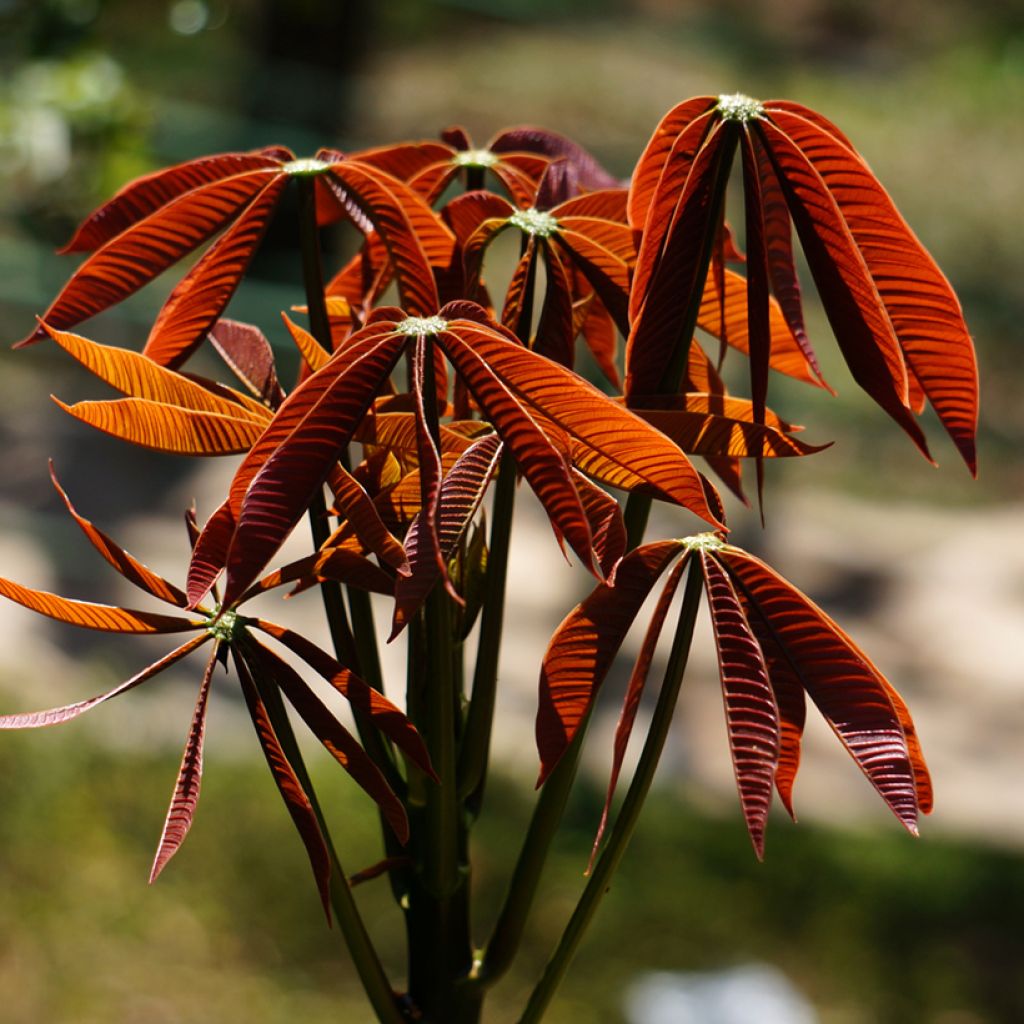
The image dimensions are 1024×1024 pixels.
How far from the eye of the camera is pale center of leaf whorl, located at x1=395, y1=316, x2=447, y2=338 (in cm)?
40

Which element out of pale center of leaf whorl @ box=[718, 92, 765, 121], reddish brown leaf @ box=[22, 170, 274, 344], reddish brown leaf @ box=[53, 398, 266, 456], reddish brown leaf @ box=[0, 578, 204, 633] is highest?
pale center of leaf whorl @ box=[718, 92, 765, 121]

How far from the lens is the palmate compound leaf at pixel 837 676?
398mm

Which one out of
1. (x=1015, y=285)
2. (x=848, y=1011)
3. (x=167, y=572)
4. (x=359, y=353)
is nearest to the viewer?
(x=359, y=353)

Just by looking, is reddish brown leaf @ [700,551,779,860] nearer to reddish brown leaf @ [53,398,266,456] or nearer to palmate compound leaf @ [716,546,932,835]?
palmate compound leaf @ [716,546,932,835]

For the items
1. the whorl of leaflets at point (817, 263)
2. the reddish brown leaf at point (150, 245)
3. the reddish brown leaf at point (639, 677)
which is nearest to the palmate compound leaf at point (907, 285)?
the whorl of leaflets at point (817, 263)

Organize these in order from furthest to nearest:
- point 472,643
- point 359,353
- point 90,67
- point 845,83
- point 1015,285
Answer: point 845,83 → point 1015,285 → point 472,643 → point 90,67 → point 359,353

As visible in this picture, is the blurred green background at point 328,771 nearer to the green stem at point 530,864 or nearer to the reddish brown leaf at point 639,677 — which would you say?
the green stem at point 530,864

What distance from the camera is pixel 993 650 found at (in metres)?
2.56

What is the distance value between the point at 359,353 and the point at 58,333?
0.39 ft

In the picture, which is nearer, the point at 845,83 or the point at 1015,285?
the point at 1015,285

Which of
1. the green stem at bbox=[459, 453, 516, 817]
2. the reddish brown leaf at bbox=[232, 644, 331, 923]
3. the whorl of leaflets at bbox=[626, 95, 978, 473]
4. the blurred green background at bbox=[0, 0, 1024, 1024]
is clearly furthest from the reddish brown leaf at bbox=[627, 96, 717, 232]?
the blurred green background at bbox=[0, 0, 1024, 1024]

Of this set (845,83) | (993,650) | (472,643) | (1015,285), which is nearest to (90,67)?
(472,643)

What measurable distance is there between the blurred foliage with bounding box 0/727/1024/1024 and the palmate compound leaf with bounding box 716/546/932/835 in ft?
4.16

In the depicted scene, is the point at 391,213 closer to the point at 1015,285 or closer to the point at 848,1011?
the point at 848,1011
